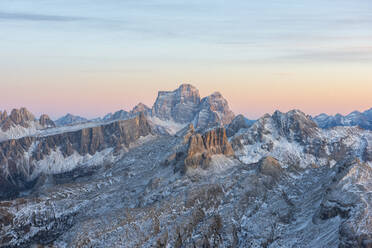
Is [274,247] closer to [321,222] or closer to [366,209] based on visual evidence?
[321,222]

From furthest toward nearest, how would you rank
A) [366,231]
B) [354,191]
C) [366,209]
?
[354,191]
[366,209]
[366,231]

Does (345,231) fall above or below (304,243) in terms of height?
above

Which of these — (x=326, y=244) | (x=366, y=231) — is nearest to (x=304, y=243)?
(x=326, y=244)

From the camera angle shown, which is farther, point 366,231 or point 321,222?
point 321,222

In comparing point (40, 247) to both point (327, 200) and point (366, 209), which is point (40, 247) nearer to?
point (327, 200)

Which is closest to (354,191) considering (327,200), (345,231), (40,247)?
(327,200)

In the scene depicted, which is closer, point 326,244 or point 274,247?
point 326,244

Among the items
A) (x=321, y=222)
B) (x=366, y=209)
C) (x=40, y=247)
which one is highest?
(x=366, y=209)

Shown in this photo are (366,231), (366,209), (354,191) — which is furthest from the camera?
(354,191)

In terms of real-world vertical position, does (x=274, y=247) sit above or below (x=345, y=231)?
below
